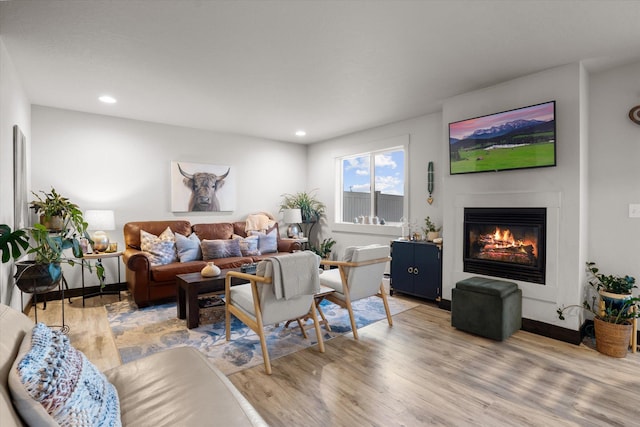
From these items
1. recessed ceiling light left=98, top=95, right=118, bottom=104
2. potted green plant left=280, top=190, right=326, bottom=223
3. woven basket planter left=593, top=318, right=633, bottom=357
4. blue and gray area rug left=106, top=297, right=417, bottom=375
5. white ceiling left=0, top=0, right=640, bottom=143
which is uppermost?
recessed ceiling light left=98, top=95, right=118, bottom=104

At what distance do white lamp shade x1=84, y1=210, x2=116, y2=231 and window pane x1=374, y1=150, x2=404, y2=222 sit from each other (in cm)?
398

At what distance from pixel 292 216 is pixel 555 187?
3.98m

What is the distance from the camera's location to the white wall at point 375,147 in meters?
4.59

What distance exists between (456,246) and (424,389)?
6.59ft

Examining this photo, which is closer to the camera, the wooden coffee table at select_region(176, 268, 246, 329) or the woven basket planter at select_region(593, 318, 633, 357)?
the woven basket planter at select_region(593, 318, 633, 357)

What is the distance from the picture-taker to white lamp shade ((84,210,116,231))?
4.27 m

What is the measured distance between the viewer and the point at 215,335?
3164 mm

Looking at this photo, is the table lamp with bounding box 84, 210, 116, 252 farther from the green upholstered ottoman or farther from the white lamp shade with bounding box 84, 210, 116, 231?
the green upholstered ottoman

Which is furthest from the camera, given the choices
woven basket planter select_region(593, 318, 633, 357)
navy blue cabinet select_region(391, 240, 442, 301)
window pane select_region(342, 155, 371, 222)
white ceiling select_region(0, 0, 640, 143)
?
window pane select_region(342, 155, 371, 222)

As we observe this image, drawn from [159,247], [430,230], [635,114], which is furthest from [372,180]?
[159,247]

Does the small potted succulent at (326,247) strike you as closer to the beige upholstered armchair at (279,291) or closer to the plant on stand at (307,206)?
the plant on stand at (307,206)

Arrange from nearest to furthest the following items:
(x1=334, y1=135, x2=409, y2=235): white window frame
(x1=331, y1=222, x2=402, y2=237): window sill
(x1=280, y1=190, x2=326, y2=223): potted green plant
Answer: (x1=334, y1=135, x2=409, y2=235): white window frame < (x1=331, y1=222, x2=402, y2=237): window sill < (x1=280, y1=190, x2=326, y2=223): potted green plant

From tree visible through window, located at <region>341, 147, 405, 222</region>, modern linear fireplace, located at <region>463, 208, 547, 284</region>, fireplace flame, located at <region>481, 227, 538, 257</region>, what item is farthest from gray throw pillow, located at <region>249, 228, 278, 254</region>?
fireplace flame, located at <region>481, 227, 538, 257</region>

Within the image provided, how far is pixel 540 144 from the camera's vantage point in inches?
124
